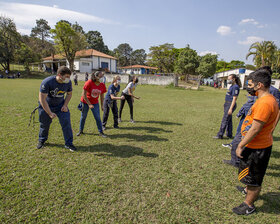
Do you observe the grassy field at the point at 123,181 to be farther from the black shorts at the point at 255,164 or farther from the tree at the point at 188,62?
the tree at the point at 188,62

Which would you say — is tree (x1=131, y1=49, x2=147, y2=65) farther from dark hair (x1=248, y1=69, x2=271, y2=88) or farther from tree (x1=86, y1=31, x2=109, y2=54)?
dark hair (x1=248, y1=69, x2=271, y2=88)

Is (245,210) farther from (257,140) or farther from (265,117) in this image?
(265,117)

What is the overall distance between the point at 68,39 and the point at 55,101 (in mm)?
43099

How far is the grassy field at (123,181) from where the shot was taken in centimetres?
245

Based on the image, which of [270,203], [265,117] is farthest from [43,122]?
[270,203]

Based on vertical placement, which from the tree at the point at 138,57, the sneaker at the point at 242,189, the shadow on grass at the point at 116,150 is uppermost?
the tree at the point at 138,57

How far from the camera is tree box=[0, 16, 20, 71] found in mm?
34844

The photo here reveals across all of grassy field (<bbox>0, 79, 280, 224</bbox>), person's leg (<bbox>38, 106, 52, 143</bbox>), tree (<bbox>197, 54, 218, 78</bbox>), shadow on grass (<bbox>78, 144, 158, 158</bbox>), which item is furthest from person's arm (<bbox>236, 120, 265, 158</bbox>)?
tree (<bbox>197, 54, 218, 78</bbox>)

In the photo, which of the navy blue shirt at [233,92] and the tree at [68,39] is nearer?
the navy blue shirt at [233,92]

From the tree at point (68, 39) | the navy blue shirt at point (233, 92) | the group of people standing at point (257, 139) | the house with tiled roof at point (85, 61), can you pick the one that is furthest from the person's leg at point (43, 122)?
the tree at point (68, 39)

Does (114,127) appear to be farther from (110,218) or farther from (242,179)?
(242,179)

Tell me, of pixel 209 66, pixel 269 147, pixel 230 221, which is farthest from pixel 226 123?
pixel 209 66

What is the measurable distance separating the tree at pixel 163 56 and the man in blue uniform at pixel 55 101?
1945 inches

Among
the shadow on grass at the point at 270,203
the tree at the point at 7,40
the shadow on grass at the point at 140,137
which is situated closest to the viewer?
the shadow on grass at the point at 270,203
